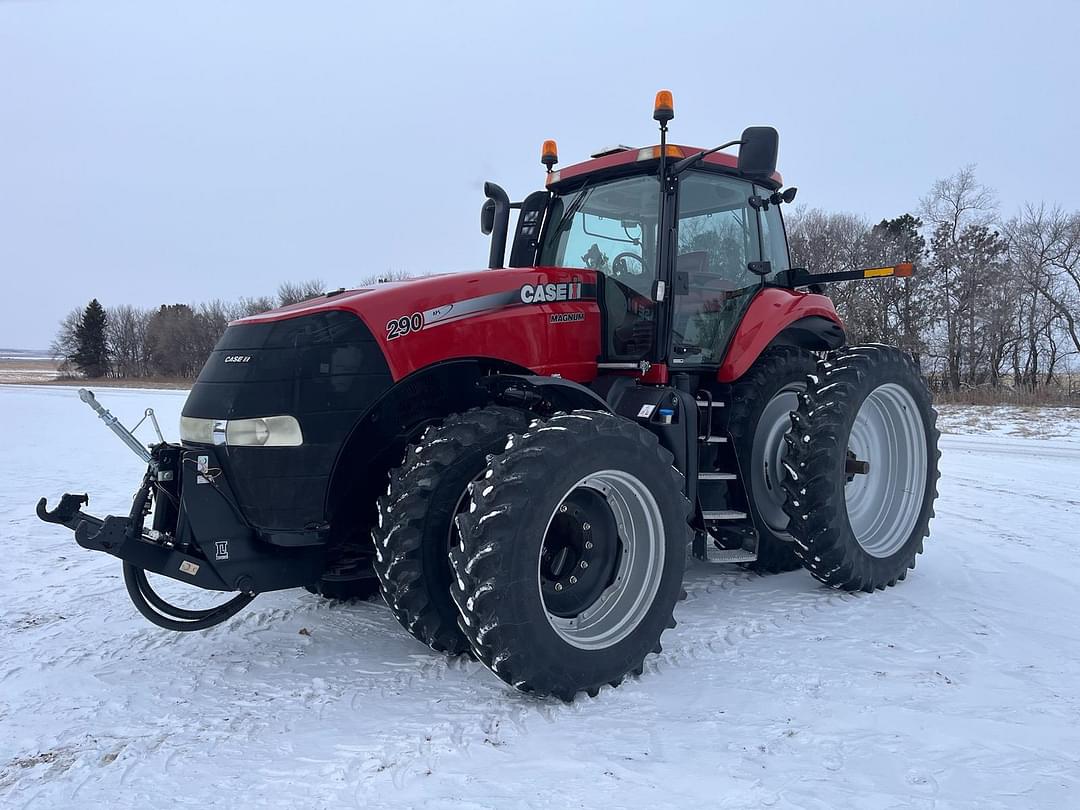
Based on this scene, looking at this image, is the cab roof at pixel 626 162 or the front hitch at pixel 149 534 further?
the cab roof at pixel 626 162

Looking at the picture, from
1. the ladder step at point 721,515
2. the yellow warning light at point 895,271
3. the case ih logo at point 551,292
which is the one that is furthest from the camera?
the yellow warning light at point 895,271

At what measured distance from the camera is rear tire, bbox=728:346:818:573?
4.49 metres

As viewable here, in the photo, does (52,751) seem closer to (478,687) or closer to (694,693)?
(478,687)

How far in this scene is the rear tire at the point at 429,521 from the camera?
3.08 metres

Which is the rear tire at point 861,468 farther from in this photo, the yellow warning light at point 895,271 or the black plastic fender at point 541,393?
the black plastic fender at point 541,393

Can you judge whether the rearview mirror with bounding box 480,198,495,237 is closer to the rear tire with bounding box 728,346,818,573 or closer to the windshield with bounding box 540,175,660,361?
the windshield with bounding box 540,175,660,361

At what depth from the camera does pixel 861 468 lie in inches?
170

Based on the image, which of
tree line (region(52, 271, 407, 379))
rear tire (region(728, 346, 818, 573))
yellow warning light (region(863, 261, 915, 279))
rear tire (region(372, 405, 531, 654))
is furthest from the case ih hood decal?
tree line (region(52, 271, 407, 379))

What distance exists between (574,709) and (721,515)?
1709 mm

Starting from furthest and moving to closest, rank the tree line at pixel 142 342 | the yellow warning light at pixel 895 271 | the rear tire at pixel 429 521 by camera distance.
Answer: the tree line at pixel 142 342 → the yellow warning light at pixel 895 271 → the rear tire at pixel 429 521

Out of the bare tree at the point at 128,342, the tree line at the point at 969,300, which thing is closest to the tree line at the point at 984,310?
the tree line at the point at 969,300

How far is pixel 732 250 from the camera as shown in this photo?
466cm

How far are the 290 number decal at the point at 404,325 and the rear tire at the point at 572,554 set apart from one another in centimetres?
73

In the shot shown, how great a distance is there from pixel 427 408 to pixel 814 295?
2829 mm
